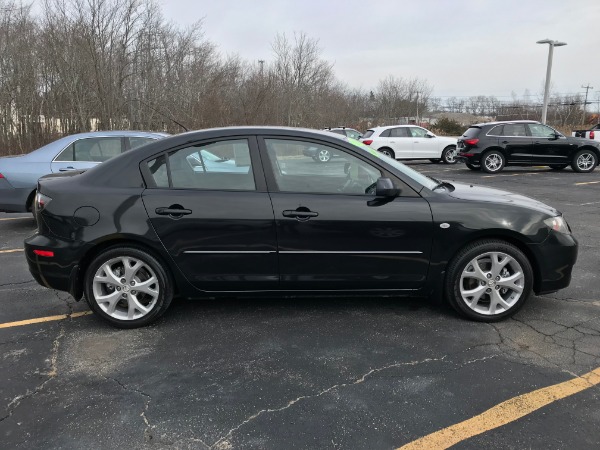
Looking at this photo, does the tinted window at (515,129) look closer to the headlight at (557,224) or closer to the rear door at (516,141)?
the rear door at (516,141)

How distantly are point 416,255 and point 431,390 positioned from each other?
112 cm

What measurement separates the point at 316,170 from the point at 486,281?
1601 mm

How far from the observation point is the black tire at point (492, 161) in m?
15.1

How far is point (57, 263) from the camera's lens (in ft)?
11.7

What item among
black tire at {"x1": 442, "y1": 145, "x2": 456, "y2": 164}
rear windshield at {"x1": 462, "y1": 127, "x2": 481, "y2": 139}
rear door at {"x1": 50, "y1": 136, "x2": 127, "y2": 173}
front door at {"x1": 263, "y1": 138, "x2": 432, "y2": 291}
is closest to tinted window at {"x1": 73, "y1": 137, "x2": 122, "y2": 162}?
rear door at {"x1": 50, "y1": 136, "x2": 127, "y2": 173}

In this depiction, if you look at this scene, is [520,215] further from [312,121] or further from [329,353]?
[312,121]

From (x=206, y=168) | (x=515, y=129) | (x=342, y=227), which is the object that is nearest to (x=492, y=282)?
(x=342, y=227)

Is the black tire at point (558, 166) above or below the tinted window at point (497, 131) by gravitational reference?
below

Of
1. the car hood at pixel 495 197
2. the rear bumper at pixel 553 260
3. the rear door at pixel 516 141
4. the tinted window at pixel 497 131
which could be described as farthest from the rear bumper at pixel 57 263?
the rear door at pixel 516 141

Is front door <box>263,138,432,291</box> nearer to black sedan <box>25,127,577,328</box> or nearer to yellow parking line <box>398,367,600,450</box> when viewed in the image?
black sedan <box>25,127,577,328</box>

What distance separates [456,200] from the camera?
3.65 meters

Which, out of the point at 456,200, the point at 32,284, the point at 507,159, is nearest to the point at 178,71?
the point at 507,159

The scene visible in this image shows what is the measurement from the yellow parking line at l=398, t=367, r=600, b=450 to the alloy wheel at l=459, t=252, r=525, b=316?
32.3 inches

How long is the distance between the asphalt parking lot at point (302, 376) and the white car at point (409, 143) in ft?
49.7
